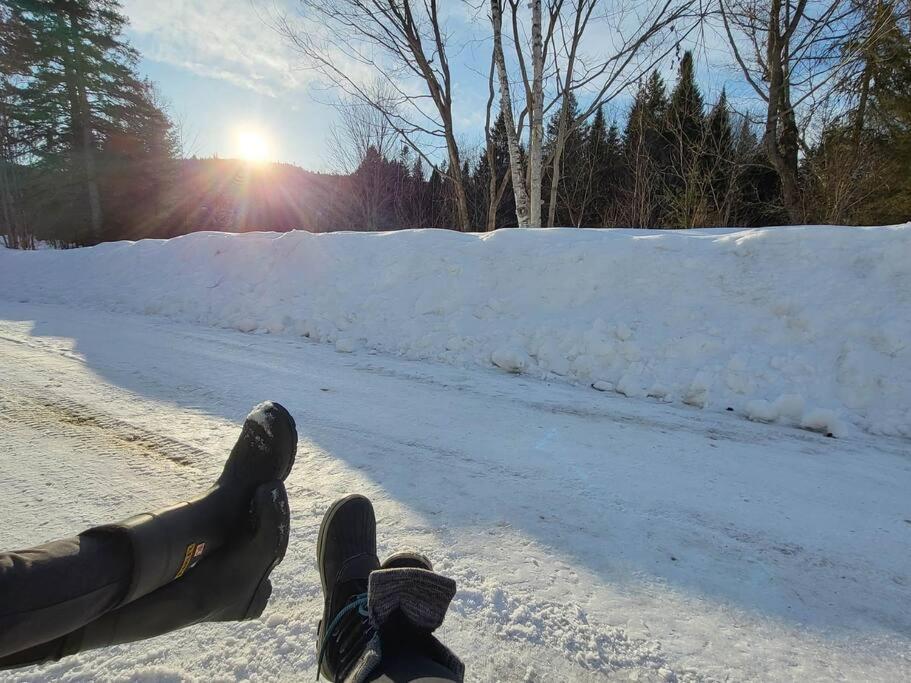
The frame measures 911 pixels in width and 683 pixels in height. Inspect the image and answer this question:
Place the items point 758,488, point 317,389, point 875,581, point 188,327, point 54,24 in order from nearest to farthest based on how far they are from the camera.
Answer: point 875,581 < point 758,488 < point 317,389 < point 188,327 < point 54,24

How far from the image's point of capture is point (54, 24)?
15406 millimetres

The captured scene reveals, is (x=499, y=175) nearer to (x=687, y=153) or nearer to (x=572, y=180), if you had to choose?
(x=572, y=180)

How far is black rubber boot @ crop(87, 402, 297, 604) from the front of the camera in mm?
1226

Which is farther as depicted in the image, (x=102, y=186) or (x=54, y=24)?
(x=102, y=186)

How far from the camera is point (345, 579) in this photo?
55.3 inches

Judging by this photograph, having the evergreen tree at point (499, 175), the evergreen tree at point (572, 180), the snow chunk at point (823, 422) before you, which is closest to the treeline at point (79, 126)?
the evergreen tree at point (499, 175)

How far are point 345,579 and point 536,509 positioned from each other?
2.96ft

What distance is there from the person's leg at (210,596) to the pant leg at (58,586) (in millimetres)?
68

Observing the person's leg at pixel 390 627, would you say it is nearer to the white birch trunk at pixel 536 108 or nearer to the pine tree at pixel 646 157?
the white birch trunk at pixel 536 108

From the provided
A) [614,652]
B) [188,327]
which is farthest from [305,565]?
[188,327]

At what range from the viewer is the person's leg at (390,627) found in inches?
42.8

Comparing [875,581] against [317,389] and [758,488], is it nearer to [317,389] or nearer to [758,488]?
[758,488]

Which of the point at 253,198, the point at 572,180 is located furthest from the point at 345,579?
the point at 253,198

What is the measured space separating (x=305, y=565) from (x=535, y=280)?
3944mm
